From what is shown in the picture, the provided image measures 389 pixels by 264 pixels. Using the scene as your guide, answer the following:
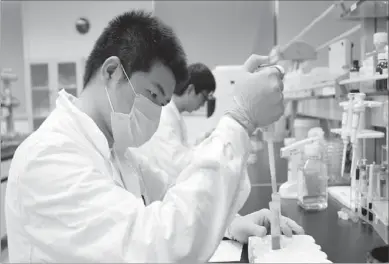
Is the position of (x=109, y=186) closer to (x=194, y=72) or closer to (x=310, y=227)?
(x=310, y=227)

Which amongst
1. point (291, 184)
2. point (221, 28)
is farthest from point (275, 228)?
point (221, 28)

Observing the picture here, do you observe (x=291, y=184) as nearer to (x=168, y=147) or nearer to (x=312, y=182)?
(x=312, y=182)

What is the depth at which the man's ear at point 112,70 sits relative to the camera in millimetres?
1091

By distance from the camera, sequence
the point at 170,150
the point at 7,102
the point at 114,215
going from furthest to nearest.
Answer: the point at 7,102 < the point at 170,150 < the point at 114,215

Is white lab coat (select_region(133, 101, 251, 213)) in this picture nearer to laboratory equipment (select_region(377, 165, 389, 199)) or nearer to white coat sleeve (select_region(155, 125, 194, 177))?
white coat sleeve (select_region(155, 125, 194, 177))

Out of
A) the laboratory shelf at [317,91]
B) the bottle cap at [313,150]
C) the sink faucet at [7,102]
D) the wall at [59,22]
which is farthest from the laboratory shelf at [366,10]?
the wall at [59,22]

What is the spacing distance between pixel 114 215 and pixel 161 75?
444mm

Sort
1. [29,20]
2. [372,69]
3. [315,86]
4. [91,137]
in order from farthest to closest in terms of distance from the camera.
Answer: [29,20] → [315,86] → [372,69] → [91,137]

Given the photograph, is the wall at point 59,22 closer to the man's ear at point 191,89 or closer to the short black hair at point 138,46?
the man's ear at point 191,89

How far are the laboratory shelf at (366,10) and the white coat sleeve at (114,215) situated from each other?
130 cm

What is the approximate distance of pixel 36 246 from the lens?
89cm

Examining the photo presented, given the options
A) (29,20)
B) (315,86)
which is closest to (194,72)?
(315,86)

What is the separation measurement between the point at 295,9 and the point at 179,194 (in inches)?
192

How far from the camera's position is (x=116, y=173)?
1.18 meters
